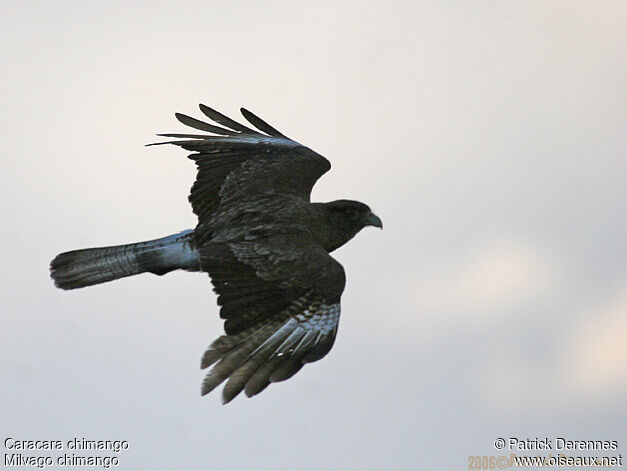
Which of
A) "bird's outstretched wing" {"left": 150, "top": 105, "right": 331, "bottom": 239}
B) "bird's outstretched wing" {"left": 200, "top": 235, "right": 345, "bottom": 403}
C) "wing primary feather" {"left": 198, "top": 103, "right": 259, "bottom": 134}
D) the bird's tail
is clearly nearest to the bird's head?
"bird's outstretched wing" {"left": 150, "top": 105, "right": 331, "bottom": 239}

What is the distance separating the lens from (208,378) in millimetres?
10320

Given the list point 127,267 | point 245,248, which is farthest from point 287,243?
point 127,267

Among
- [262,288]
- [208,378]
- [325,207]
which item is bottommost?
[208,378]

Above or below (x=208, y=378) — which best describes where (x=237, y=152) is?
above

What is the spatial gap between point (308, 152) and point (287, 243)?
8.35ft

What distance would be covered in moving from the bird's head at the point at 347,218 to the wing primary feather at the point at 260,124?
198cm

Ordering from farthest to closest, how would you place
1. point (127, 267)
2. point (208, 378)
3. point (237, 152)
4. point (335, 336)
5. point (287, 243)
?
1. point (237, 152)
2. point (127, 267)
3. point (287, 243)
4. point (335, 336)
5. point (208, 378)

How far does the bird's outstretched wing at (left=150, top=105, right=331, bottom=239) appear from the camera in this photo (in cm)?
1333

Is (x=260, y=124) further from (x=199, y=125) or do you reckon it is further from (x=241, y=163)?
(x=241, y=163)

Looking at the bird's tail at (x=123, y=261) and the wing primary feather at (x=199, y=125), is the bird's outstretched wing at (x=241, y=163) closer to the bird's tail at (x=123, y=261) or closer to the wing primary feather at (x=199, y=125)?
the wing primary feather at (x=199, y=125)

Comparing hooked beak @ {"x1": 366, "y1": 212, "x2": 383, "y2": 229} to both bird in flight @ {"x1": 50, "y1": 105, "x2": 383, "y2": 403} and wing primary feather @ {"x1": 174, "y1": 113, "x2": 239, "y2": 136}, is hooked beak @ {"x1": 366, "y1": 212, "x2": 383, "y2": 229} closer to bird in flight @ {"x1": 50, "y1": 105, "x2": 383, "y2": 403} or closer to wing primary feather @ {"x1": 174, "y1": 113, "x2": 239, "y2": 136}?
bird in flight @ {"x1": 50, "y1": 105, "x2": 383, "y2": 403}

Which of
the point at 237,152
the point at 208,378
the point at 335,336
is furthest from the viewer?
the point at 237,152

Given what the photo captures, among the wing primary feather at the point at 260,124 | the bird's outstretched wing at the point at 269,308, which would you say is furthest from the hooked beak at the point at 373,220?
the wing primary feather at the point at 260,124

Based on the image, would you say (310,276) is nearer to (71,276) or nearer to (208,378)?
(208,378)
